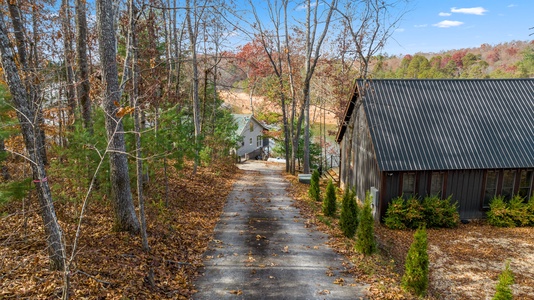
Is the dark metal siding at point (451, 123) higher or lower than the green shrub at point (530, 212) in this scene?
higher

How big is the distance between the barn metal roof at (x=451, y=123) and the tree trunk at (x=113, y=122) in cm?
916

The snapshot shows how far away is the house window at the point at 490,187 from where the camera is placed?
13.9m

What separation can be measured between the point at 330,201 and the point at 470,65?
7040 cm

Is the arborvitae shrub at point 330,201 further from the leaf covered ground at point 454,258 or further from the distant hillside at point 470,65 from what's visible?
the distant hillside at point 470,65

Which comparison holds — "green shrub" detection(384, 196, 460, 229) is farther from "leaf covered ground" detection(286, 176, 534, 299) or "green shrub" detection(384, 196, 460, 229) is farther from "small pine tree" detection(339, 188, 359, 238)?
"small pine tree" detection(339, 188, 359, 238)

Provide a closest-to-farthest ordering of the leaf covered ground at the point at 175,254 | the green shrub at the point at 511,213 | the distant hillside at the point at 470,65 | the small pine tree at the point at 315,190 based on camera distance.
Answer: the leaf covered ground at the point at 175,254, the green shrub at the point at 511,213, the small pine tree at the point at 315,190, the distant hillside at the point at 470,65

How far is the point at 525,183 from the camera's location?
14.1 metres

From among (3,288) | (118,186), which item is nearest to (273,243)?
(118,186)

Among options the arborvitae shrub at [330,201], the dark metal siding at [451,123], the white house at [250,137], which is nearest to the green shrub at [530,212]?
the dark metal siding at [451,123]

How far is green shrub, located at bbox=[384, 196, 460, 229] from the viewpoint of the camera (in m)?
12.9

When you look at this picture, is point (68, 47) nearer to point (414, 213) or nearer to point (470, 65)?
point (414, 213)

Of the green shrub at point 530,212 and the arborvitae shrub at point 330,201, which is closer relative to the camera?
the arborvitae shrub at point 330,201

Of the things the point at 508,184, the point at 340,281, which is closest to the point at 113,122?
the point at 340,281

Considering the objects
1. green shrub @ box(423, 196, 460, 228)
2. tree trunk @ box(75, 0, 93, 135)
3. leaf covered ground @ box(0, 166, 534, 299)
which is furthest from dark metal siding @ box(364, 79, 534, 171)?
tree trunk @ box(75, 0, 93, 135)
